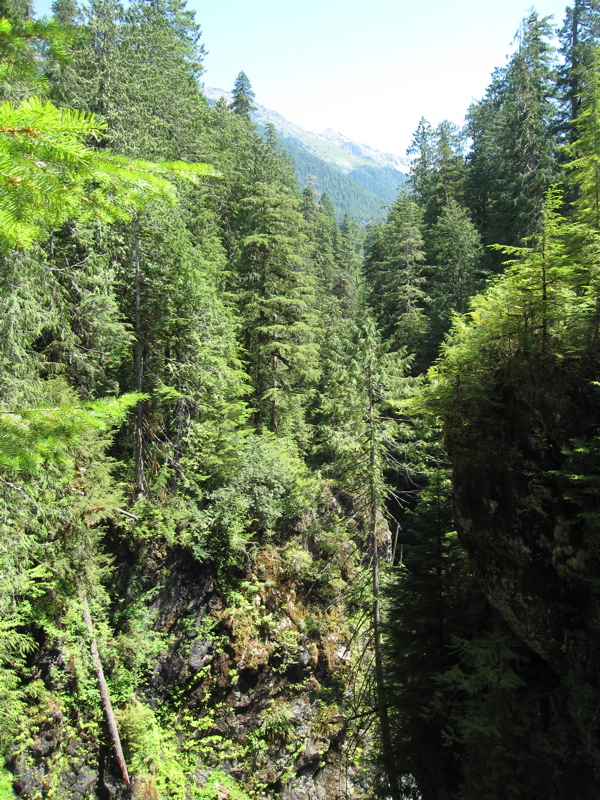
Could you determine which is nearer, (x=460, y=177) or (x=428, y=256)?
(x=428, y=256)

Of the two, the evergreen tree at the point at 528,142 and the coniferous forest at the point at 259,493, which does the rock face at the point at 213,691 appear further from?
the evergreen tree at the point at 528,142

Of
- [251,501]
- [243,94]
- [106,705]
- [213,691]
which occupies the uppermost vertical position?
[243,94]

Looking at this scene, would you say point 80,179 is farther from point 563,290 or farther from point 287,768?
point 287,768

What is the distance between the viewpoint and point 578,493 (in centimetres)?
611

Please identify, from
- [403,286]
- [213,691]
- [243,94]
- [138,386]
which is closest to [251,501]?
[138,386]

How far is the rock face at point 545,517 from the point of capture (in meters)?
5.93

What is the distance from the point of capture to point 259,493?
14.5 metres

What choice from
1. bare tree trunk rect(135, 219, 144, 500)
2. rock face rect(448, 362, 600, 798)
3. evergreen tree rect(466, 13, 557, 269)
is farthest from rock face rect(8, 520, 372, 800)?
evergreen tree rect(466, 13, 557, 269)

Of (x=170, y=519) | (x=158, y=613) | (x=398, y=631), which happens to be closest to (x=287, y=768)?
(x=158, y=613)

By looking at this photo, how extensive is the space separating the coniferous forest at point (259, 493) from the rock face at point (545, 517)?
39mm

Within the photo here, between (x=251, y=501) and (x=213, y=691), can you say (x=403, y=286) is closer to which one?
(x=251, y=501)

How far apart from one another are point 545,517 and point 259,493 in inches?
372

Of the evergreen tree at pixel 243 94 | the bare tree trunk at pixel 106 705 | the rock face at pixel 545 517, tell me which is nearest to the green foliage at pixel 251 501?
the bare tree trunk at pixel 106 705

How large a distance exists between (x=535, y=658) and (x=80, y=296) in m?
13.9
